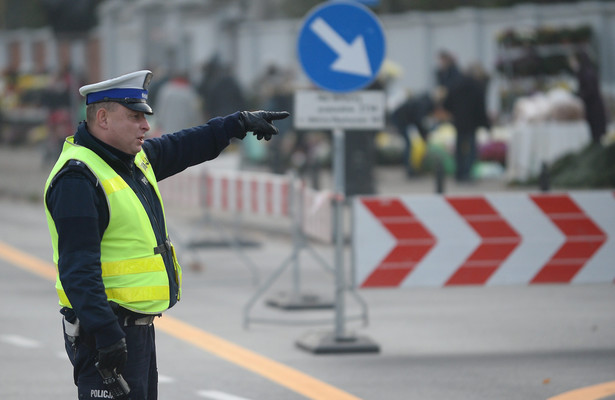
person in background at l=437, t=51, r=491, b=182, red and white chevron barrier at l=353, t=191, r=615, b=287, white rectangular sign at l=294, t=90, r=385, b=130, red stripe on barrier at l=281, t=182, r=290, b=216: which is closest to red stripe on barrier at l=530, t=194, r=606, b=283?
red and white chevron barrier at l=353, t=191, r=615, b=287

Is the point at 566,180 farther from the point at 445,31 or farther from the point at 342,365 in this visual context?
the point at 445,31

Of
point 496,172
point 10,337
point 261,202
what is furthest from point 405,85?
point 10,337

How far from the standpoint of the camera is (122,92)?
529 cm

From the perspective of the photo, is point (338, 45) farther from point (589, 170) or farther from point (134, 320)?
point (589, 170)

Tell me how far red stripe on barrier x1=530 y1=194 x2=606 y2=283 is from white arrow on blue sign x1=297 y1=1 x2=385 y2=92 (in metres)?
1.65

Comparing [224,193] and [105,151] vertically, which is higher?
[105,151]

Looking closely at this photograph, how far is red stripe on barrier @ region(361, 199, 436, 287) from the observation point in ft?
31.7

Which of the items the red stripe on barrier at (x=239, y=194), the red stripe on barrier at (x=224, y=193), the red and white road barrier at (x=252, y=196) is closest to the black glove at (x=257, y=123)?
the red and white road barrier at (x=252, y=196)

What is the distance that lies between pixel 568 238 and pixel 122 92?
5.39 m

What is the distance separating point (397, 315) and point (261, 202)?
2465mm

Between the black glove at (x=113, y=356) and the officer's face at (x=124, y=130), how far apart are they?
2.55 ft

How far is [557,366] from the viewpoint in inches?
351

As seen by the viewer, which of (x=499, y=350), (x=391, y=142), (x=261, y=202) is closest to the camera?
(x=499, y=350)

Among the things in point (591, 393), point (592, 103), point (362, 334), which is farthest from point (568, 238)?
point (592, 103)
